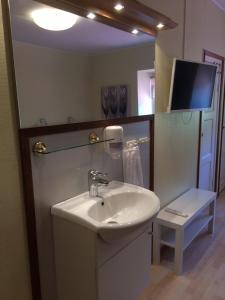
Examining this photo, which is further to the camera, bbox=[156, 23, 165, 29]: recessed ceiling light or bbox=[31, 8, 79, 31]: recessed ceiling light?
bbox=[156, 23, 165, 29]: recessed ceiling light

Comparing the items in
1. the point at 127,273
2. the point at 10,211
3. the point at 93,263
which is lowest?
the point at 127,273

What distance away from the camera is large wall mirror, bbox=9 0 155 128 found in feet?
3.88

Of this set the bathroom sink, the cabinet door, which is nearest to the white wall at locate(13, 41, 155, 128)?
the bathroom sink

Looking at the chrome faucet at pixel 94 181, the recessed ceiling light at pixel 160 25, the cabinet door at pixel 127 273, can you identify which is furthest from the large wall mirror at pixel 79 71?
the cabinet door at pixel 127 273

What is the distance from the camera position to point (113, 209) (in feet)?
5.15

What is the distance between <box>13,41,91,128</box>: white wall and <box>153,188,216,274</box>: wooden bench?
1201mm

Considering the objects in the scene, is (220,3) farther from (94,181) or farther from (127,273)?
(127,273)

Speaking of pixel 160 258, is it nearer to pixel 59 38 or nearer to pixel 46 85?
pixel 46 85

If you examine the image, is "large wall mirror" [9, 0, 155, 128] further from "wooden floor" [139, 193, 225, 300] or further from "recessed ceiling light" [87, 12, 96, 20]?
"wooden floor" [139, 193, 225, 300]

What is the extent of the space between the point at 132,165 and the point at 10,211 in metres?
0.89

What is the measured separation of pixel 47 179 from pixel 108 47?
969 millimetres

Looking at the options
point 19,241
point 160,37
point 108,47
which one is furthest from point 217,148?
point 19,241

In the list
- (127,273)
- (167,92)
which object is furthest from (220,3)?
(127,273)

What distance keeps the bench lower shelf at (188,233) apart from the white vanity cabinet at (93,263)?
708 millimetres
